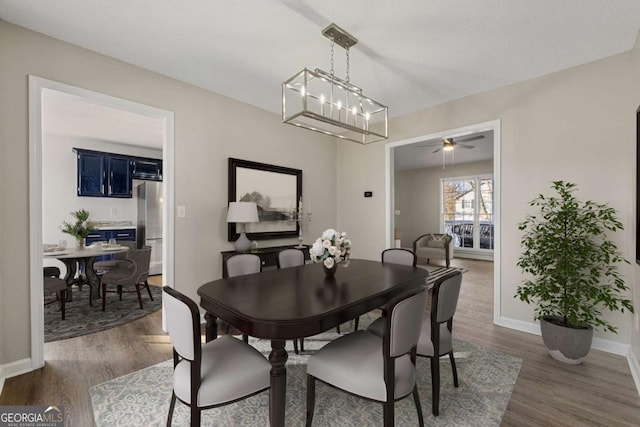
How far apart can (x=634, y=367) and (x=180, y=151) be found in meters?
4.47

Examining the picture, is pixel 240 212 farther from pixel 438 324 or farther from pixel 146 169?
pixel 146 169

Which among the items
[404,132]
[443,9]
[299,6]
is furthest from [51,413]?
[404,132]

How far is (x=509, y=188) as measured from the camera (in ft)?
10.7

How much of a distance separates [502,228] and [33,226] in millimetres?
4423

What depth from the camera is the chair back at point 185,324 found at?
4.48ft

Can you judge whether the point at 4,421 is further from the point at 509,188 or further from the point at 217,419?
the point at 509,188

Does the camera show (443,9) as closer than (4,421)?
No

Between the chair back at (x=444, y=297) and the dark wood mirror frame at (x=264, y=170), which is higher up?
the dark wood mirror frame at (x=264, y=170)

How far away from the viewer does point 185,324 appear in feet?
4.57

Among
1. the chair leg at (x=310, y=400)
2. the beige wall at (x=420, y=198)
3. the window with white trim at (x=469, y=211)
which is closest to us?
the chair leg at (x=310, y=400)

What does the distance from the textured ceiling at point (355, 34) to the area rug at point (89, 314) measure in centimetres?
278

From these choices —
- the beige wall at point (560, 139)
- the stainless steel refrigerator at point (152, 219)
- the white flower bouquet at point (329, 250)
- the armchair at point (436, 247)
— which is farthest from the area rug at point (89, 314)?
the armchair at point (436, 247)

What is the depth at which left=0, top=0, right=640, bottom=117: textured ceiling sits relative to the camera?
2.06 metres

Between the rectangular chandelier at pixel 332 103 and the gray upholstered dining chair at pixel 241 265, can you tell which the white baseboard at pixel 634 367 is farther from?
the gray upholstered dining chair at pixel 241 265
